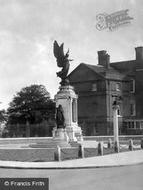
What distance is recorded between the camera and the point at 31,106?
91.4 meters

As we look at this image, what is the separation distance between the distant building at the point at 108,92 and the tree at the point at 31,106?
19.2 metres

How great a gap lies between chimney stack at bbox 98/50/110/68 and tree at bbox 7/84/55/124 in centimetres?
2020

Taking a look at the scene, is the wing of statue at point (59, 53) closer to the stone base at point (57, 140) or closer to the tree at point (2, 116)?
the stone base at point (57, 140)

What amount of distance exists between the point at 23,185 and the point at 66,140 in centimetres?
2759

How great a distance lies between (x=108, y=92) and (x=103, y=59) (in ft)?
23.1

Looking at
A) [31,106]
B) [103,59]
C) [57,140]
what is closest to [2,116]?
[31,106]

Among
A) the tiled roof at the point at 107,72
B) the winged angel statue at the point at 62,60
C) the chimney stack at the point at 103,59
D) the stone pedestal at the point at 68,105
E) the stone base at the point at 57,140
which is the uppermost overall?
the chimney stack at the point at 103,59

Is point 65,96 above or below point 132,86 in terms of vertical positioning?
below

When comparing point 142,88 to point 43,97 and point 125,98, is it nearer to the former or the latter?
point 125,98

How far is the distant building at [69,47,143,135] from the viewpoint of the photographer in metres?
66.6

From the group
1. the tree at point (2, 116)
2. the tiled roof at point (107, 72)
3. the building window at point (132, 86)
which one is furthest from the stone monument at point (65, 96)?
the tree at point (2, 116)

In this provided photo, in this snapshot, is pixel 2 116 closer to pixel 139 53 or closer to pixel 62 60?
pixel 139 53

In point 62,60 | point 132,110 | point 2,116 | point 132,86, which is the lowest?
point 2,116

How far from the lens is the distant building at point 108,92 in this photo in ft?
218
